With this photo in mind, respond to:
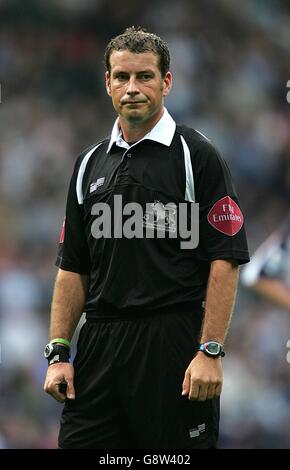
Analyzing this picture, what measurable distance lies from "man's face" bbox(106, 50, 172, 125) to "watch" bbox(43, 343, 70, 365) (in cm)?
89

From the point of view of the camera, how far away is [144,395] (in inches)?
126

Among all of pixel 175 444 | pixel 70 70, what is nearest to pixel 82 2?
pixel 70 70

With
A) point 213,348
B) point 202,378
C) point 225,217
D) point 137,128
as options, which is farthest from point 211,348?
point 137,128

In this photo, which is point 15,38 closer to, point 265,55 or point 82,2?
point 82,2

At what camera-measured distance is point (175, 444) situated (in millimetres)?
3166

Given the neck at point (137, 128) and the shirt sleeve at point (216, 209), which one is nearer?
the shirt sleeve at point (216, 209)

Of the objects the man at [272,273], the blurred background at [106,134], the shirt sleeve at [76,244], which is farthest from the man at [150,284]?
the blurred background at [106,134]

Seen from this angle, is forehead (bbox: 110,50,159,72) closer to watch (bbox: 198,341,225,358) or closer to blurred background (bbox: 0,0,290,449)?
watch (bbox: 198,341,225,358)

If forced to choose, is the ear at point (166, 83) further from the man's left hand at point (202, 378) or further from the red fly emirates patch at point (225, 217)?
the man's left hand at point (202, 378)

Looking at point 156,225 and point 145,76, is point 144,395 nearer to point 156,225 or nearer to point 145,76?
point 156,225

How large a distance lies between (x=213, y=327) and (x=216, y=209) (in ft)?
1.40

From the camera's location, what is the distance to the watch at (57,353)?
339 centimetres

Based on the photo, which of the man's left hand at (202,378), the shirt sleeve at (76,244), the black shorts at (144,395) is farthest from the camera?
the shirt sleeve at (76,244)
